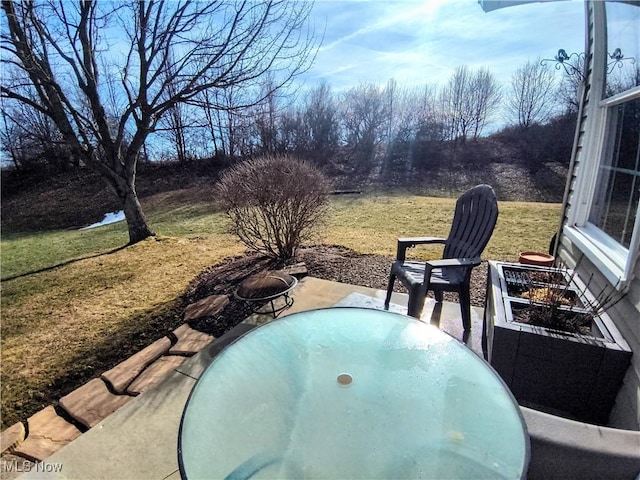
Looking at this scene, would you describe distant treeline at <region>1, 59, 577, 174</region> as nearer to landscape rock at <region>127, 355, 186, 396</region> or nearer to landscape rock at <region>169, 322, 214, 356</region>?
landscape rock at <region>169, 322, 214, 356</region>

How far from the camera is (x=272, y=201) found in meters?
3.73

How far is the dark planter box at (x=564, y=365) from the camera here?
1405 millimetres

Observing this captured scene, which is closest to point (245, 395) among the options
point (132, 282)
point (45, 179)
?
point (132, 282)

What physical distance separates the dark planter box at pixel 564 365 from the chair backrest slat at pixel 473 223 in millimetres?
897

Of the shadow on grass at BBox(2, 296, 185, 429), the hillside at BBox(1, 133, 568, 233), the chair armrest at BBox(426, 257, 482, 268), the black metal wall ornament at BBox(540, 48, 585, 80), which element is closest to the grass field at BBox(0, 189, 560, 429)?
the shadow on grass at BBox(2, 296, 185, 429)

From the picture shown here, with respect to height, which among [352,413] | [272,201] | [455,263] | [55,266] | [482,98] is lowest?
[55,266]

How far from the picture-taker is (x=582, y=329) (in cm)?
160

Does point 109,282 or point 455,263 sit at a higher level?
point 455,263

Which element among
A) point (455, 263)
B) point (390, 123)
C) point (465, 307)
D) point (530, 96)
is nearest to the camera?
point (455, 263)

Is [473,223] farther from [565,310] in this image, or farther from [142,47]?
[142,47]

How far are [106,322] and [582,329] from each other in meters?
3.40

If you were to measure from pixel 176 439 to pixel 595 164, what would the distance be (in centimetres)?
339

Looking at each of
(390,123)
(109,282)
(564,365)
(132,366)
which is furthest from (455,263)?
(390,123)

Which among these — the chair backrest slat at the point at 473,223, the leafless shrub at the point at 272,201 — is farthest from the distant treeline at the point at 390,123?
the chair backrest slat at the point at 473,223
